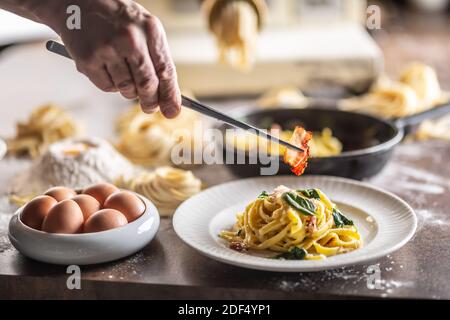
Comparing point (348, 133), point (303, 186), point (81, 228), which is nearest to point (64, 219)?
point (81, 228)

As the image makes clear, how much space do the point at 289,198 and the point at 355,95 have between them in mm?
1712

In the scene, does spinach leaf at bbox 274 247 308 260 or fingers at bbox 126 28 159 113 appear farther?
spinach leaf at bbox 274 247 308 260

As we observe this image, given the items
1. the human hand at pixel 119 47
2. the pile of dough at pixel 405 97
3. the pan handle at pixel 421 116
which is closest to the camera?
the human hand at pixel 119 47

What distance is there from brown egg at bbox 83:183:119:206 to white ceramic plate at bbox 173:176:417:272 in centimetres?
18

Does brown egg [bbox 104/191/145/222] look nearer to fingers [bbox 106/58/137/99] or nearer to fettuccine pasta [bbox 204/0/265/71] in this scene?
fingers [bbox 106/58/137/99]

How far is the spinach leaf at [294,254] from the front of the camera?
60.5 inches

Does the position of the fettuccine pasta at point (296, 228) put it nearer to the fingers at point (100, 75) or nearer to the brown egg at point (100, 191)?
the brown egg at point (100, 191)

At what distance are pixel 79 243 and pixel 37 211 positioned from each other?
150 millimetres

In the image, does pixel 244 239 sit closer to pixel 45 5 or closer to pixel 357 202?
pixel 357 202

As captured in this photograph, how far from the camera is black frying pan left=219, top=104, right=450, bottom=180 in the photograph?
1.96m

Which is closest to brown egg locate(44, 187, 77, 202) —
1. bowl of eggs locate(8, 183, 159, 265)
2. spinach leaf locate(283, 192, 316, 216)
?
bowl of eggs locate(8, 183, 159, 265)

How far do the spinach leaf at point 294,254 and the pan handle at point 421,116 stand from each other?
2.81 feet

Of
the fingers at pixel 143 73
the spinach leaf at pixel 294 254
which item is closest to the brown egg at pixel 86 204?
the fingers at pixel 143 73

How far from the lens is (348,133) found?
7.74ft
